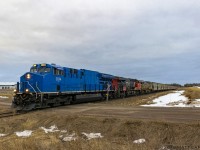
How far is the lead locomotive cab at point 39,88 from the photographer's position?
1072 inches

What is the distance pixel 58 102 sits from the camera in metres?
31.2

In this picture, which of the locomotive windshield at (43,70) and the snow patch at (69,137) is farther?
the locomotive windshield at (43,70)

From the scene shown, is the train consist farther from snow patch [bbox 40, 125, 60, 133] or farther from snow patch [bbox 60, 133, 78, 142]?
snow patch [bbox 60, 133, 78, 142]

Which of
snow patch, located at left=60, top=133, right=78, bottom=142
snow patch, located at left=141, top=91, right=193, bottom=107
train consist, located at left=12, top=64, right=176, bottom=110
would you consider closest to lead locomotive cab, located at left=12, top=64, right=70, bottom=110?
train consist, located at left=12, top=64, right=176, bottom=110

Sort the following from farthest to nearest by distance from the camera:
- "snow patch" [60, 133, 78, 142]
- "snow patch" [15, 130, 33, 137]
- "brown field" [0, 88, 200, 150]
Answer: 1. "snow patch" [15, 130, 33, 137]
2. "snow patch" [60, 133, 78, 142]
3. "brown field" [0, 88, 200, 150]

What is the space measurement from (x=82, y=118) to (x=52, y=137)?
12.1 ft

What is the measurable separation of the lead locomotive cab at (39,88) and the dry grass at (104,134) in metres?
6.96

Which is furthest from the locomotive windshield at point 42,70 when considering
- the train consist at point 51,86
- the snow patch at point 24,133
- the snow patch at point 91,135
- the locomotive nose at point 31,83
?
the snow patch at point 91,135

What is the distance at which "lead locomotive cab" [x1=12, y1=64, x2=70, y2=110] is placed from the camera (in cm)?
2723

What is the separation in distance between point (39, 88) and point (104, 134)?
1338 centimetres

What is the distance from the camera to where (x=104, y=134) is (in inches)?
642

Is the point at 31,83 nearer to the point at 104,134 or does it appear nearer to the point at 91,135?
the point at 91,135

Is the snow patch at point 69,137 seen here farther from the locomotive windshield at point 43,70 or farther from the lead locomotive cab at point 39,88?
the locomotive windshield at point 43,70

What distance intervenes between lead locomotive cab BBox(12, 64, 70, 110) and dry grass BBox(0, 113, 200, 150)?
696cm
